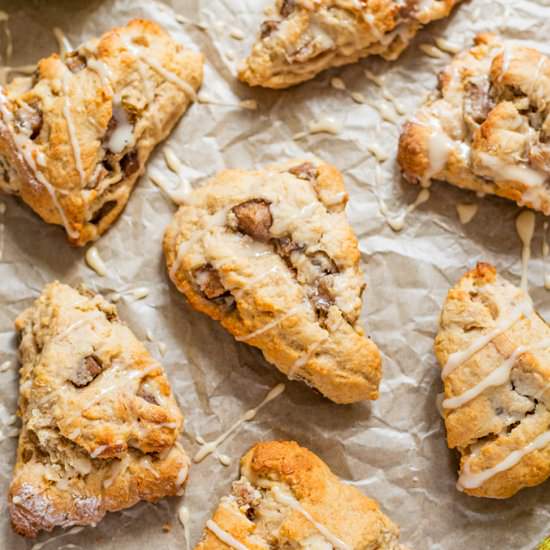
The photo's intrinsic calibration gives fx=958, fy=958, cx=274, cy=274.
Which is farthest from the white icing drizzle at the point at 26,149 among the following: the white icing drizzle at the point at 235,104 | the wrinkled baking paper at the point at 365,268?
the white icing drizzle at the point at 235,104

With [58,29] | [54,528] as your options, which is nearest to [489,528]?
[54,528]

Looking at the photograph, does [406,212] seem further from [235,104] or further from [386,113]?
[235,104]

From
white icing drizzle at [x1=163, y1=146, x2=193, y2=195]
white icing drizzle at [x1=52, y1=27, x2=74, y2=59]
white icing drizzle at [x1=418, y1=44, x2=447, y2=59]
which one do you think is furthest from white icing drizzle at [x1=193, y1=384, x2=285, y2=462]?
white icing drizzle at [x1=52, y1=27, x2=74, y2=59]

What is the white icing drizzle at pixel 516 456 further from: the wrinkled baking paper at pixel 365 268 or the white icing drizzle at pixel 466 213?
the white icing drizzle at pixel 466 213

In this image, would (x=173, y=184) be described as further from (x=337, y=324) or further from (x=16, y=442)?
(x=16, y=442)

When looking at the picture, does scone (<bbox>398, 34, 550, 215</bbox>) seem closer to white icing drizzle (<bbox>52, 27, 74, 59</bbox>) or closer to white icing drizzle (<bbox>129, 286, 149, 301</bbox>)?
white icing drizzle (<bbox>129, 286, 149, 301</bbox>)

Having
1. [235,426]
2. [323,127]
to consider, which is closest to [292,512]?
[235,426]
